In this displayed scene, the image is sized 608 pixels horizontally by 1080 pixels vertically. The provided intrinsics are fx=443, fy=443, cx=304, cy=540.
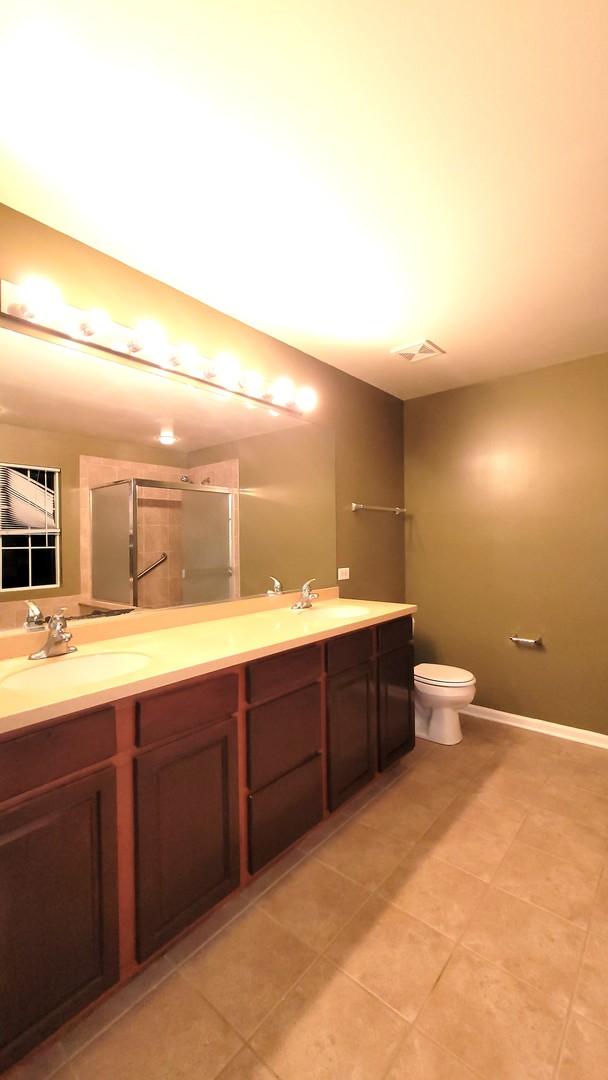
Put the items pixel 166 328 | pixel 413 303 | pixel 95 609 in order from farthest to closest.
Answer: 1. pixel 413 303
2. pixel 166 328
3. pixel 95 609

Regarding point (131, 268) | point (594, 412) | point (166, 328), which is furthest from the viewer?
point (594, 412)

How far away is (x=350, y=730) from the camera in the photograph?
1936 mm

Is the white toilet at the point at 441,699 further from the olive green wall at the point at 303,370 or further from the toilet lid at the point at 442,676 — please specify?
the olive green wall at the point at 303,370

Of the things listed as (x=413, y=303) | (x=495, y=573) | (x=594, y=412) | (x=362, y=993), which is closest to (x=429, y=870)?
(x=362, y=993)

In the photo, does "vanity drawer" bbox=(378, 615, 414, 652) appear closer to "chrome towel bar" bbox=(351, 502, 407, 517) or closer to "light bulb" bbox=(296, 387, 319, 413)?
"chrome towel bar" bbox=(351, 502, 407, 517)

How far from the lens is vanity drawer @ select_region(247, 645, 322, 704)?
58.4 inches

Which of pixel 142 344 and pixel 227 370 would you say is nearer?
pixel 142 344

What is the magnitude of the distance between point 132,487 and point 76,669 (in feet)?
2.33

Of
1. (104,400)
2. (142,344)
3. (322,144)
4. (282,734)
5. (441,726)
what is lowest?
(441,726)

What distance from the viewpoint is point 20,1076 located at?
1009 millimetres

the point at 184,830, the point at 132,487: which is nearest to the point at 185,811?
the point at 184,830

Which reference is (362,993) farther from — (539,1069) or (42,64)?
(42,64)

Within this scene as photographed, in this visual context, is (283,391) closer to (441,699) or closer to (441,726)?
(441,699)

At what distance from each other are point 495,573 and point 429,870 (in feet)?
6.02
